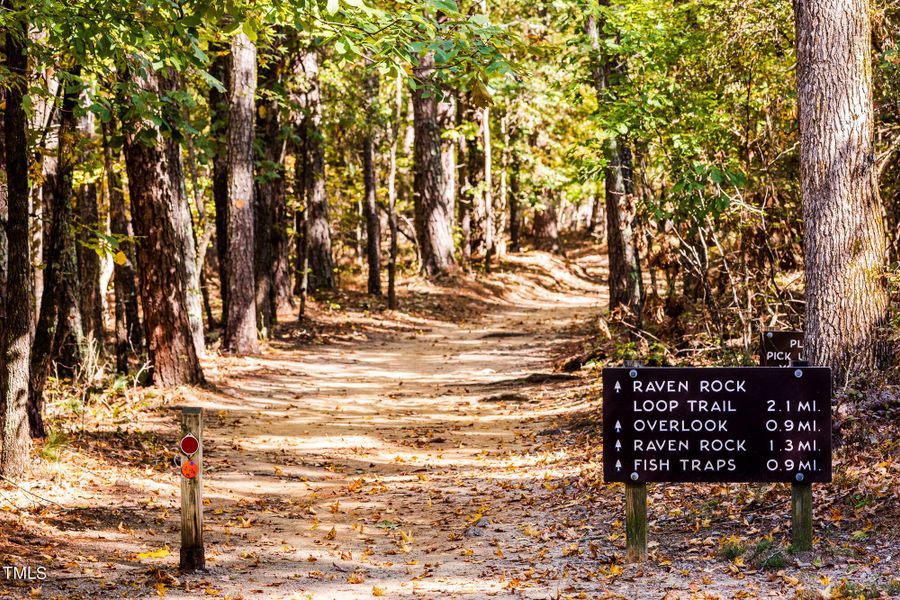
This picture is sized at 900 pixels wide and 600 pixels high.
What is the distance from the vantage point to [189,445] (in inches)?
257

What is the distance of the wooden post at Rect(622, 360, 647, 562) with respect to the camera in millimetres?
6500

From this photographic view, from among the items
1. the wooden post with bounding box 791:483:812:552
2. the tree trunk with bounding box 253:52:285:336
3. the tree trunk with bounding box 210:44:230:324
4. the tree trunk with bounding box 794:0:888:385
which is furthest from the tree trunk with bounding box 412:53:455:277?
the wooden post with bounding box 791:483:812:552

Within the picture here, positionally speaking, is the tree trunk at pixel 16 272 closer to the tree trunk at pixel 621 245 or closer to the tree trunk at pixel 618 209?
the tree trunk at pixel 618 209

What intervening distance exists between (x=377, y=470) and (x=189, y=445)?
453cm

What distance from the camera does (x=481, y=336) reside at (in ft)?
72.3

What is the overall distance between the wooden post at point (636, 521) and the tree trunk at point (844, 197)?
267 centimetres

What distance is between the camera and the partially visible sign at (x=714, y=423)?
6.30 meters

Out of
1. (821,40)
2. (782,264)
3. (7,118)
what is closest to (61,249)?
(7,118)

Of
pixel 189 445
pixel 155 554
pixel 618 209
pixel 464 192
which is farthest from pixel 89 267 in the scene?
pixel 464 192

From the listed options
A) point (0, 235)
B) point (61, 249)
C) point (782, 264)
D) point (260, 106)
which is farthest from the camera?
point (260, 106)

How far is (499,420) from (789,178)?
17.9 feet

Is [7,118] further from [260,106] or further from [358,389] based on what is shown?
[260,106]

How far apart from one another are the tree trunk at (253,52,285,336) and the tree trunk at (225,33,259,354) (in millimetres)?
1561

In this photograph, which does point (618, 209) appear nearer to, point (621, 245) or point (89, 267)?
point (621, 245)
